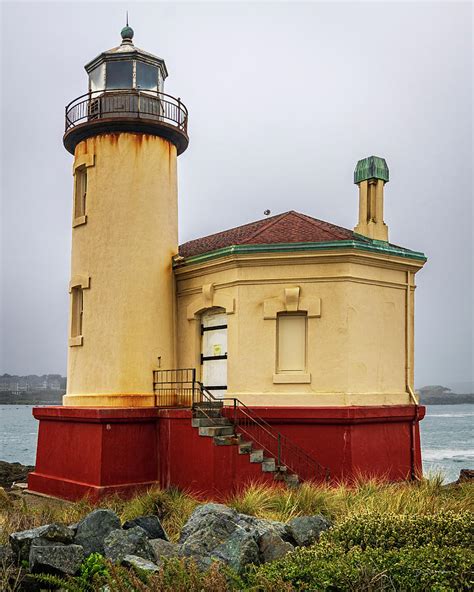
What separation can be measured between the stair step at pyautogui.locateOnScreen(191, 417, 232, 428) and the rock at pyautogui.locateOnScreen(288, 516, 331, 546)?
5.62 m

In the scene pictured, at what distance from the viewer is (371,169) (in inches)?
672

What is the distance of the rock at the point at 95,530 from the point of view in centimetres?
952

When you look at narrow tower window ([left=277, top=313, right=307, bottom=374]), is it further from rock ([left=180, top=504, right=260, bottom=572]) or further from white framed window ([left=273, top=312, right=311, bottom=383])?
rock ([left=180, top=504, right=260, bottom=572])

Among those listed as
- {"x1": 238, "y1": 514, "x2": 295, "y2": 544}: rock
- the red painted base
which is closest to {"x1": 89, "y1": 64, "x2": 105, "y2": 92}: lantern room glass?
the red painted base

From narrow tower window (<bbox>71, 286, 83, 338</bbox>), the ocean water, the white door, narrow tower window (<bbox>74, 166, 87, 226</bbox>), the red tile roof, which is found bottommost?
the ocean water

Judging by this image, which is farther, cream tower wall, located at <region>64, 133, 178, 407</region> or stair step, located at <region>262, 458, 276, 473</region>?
cream tower wall, located at <region>64, 133, 178, 407</region>

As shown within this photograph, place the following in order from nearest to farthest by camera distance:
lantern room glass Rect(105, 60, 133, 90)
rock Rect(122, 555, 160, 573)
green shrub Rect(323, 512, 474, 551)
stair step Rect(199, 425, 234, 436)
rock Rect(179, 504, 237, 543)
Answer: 1. rock Rect(122, 555, 160, 573)
2. green shrub Rect(323, 512, 474, 551)
3. rock Rect(179, 504, 237, 543)
4. stair step Rect(199, 425, 234, 436)
5. lantern room glass Rect(105, 60, 133, 90)

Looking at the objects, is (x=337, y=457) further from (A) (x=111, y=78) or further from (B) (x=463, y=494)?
(A) (x=111, y=78)

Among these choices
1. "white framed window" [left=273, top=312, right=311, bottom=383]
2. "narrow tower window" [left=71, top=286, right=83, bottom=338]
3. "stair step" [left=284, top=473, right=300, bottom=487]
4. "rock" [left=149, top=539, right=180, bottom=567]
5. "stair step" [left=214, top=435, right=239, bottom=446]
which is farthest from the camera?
"narrow tower window" [left=71, top=286, right=83, bottom=338]

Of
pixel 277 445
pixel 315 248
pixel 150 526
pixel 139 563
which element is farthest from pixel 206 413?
pixel 139 563

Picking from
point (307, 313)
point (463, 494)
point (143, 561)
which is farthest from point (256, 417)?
point (143, 561)

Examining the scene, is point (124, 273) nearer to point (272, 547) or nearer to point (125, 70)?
point (125, 70)

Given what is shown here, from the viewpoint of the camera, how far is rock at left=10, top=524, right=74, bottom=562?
30.0 ft

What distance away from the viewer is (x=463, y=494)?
41.4 feet
